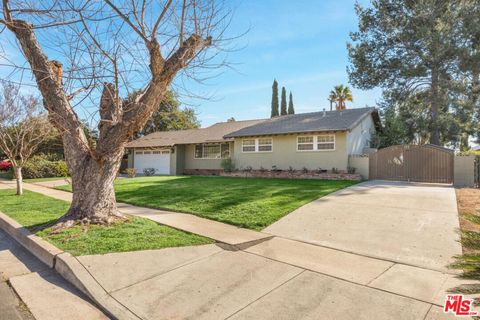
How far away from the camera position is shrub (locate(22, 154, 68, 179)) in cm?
2262

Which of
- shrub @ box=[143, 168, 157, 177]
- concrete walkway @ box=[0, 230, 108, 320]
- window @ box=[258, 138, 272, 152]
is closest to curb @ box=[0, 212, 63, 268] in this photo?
concrete walkway @ box=[0, 230, 108, 320]

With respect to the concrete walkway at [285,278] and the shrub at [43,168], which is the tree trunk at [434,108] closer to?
the concrete walkway at [285,278]

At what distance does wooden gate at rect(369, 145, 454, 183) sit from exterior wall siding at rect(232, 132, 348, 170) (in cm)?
176

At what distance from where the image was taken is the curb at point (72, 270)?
136 inches

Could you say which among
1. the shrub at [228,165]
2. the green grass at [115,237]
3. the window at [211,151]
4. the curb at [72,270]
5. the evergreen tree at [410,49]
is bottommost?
the curb at [72,270]

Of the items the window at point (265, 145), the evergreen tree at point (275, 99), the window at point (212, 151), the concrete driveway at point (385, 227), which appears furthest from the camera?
the evergreen tree at point (275, 99)

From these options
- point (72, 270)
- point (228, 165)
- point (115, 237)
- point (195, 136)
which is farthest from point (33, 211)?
point (195, 136)

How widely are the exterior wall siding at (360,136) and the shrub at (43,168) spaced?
21.1 meters

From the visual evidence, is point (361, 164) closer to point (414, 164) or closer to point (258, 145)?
point (414, 164)

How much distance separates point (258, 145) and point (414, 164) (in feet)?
30.4

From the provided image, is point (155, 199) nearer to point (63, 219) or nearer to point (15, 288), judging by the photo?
point (63, 219)

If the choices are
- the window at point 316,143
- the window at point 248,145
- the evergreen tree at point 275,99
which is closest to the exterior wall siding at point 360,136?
the window at point 316,143

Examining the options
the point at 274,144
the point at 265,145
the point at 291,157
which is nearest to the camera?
the point at 291,157

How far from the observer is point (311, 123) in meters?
18.7
